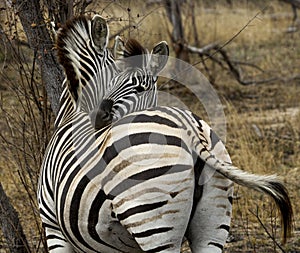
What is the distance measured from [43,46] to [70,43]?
0.94 meters

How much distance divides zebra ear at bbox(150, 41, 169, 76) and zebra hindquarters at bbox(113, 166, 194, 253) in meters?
0.79

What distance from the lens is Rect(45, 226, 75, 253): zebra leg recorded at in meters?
3.09

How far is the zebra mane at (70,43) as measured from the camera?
3.26 metres

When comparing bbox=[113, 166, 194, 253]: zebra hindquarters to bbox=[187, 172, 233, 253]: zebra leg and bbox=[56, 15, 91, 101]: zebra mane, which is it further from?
bbox=[56, 15, 91, 101]: zebra mane

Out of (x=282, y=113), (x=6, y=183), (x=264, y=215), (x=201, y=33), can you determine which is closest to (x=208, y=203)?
(x=264, y=215)

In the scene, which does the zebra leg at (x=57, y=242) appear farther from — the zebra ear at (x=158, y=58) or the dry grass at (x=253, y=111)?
the dry grass at (x=253, y=111)

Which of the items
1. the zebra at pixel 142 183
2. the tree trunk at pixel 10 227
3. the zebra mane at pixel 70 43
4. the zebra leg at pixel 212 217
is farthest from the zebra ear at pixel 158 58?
the tree trunk at pixel 10 227

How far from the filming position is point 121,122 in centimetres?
270

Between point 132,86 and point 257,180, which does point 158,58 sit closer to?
point 132,86

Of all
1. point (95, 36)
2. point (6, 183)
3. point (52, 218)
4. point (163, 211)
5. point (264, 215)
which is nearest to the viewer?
point (163, 211)

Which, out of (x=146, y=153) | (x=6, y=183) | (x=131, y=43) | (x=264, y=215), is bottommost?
(x=264, y=215)

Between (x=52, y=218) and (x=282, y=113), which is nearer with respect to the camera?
(x=52, y=218)

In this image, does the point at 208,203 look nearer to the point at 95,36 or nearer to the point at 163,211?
the point at 163,211

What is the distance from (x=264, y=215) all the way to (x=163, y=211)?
297 cm
